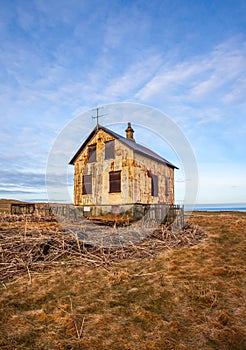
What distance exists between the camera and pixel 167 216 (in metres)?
13.0

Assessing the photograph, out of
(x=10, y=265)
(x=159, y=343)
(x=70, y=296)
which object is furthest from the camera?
(x=10, y=265)

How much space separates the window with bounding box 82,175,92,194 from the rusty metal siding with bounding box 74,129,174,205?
33 centimetres

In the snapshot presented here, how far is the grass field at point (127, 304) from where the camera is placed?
333cm

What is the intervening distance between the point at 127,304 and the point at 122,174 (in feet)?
43.1

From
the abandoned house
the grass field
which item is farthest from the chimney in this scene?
the grass field

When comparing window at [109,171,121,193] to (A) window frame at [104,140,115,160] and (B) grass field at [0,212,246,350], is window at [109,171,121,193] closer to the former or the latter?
(A) window frame at [104,140,115,160]

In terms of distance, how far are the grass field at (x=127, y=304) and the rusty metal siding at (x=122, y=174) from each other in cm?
971

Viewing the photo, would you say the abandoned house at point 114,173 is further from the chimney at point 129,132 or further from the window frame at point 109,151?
the chimney at point 129,132

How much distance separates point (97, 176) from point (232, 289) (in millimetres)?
14693

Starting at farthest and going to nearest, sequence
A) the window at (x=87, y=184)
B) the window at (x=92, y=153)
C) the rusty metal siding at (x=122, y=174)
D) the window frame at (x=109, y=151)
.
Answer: the window at (x=92, y=153) → the window at (x=87, y=184) → the window frame at (x=109, y=151) → the rusty metal siding at (x=122, y=174)

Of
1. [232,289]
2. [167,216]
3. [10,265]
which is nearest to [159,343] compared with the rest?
[232,289]

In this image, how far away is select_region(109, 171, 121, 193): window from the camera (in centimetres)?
1744

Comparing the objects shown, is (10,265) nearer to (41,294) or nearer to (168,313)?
(41,294)

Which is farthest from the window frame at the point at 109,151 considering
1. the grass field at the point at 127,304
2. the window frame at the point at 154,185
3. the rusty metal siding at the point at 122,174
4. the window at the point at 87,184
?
the grass field at the point at 127,304
